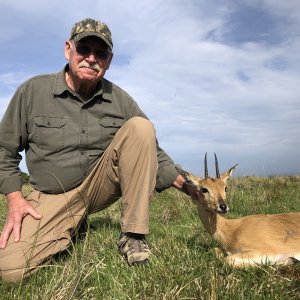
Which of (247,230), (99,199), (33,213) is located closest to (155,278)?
(33,213)

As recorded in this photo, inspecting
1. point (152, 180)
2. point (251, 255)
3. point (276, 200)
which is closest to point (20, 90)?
point (152, 180)

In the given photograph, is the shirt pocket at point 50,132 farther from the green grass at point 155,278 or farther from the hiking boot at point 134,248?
the hiking boot at point 134,248

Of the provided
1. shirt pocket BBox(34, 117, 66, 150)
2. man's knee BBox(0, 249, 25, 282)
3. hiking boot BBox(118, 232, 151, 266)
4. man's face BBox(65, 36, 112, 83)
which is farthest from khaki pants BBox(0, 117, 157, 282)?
man's face BBox(65, 36, 112, 83)

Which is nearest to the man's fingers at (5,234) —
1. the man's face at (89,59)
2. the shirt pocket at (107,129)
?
the shirt pocket at (107,129)

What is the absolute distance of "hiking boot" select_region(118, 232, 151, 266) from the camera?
182 inches

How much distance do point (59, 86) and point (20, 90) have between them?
0.49 meters

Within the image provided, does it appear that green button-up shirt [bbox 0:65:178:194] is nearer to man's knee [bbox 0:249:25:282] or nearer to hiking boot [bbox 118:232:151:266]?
man's knee [bbox 0:249:25:282]

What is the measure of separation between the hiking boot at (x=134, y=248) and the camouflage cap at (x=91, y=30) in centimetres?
243

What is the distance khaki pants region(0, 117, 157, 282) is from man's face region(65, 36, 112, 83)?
0.78m

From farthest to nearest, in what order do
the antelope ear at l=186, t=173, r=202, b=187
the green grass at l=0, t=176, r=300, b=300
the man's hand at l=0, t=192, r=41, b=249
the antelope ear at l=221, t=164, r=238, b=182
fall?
the antelope ear at l=221, t=164, r=238, b=182
the antelope ear at l=186, t=173, r=202, b=187
the man's hand at l=0, t=192, r=41, b=249
the green grass at l=0, t=176, r=300, b=300

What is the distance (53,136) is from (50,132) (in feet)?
0.21

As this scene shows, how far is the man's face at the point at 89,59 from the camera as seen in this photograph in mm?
5488

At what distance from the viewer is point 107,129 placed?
569 cm

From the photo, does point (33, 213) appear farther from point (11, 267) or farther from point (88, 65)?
point (88, 65)
